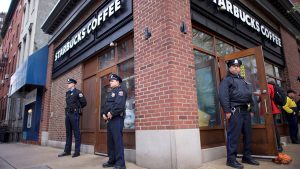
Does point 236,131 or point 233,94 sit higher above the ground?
point 233,94

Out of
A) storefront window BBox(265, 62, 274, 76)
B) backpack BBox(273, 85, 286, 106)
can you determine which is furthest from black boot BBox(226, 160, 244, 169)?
storefront window BBox(265, 62, 274, 76)

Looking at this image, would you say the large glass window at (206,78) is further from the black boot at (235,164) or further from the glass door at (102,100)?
the glass door at (102,100)

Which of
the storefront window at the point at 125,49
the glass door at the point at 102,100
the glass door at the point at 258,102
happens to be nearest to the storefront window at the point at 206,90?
the glass door at the point at 258,102

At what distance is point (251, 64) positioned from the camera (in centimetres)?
536

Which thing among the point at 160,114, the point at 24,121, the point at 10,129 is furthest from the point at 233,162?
the point at 10,129

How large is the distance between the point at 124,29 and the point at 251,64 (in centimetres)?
329

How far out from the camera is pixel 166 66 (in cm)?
415

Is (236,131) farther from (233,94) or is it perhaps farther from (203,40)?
(203,40)

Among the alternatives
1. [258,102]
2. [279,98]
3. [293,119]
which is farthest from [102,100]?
[293,119]

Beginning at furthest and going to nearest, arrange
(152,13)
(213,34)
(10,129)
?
A: 1. (10,129)
2. (213,34)
3. (152,13)

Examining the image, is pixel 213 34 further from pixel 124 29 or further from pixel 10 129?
pixel 10 129

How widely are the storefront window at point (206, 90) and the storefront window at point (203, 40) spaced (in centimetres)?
21

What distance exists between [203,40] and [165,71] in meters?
2.05

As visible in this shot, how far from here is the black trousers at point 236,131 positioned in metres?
4.02
